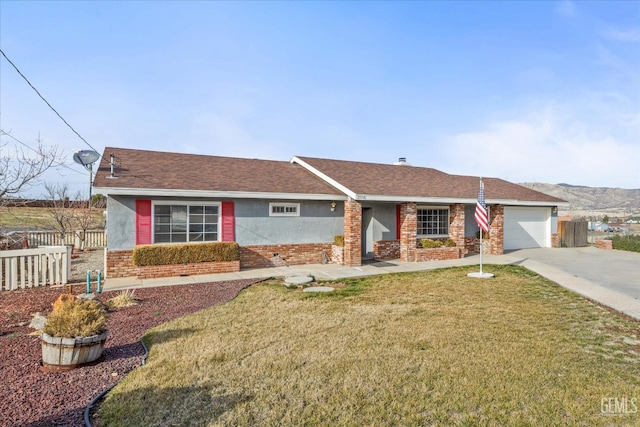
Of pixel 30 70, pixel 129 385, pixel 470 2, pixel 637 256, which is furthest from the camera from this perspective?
pixel 637 256

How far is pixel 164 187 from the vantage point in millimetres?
11375

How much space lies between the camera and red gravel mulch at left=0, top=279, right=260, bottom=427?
363 centimetres

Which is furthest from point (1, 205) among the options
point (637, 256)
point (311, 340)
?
point (637, 256)

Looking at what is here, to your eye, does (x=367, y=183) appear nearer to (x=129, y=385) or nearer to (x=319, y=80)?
(x=319, y=80)

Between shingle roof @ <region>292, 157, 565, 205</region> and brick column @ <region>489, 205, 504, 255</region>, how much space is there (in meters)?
0.73

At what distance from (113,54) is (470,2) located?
12.7m

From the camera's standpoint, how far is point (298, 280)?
10609 mm

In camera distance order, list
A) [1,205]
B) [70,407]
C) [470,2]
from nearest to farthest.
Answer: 1. [70,407]
2. [1,205]
3. [470,2]

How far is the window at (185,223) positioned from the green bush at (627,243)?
21.4 meters

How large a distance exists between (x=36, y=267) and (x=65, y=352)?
6808 mm

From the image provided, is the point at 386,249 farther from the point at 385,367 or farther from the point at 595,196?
the point at 595,196

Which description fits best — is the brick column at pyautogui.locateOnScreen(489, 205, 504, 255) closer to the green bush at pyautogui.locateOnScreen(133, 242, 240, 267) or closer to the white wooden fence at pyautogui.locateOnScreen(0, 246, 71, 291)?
the green bush at pyautogui.locateOnScreen(133, 242, 240, 267)

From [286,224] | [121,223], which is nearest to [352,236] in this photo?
[286,224]

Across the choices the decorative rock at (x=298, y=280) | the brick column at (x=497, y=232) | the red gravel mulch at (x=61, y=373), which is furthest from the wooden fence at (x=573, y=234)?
the red gravel mulch at (x=61, y=373)
